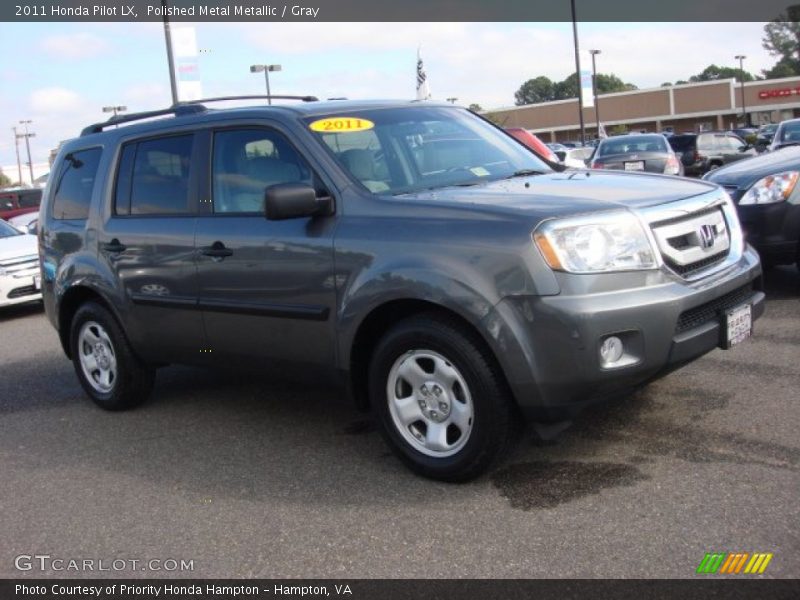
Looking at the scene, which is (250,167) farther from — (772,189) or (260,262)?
(772,189)

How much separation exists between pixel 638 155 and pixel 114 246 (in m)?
12.0

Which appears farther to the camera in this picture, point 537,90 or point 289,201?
point 537,90

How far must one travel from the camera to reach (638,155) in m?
15.7

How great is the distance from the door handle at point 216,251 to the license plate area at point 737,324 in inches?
101

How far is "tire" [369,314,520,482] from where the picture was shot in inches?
151

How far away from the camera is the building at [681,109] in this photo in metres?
78.7

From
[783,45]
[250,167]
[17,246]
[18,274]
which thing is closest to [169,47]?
[17,246]

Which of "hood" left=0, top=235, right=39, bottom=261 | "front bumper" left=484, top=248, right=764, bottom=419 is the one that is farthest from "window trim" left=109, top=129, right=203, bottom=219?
"hood" left=0, top=235, right=39, bottom=261

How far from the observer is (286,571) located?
3385mm

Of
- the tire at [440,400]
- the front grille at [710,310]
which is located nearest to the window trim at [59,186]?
the tire at [440,400]

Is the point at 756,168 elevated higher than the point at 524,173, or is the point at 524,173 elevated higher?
the point at 524,173

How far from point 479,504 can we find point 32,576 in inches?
74.0

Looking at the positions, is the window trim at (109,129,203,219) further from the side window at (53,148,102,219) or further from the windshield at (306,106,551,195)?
the windshield at (306,106,551,195)

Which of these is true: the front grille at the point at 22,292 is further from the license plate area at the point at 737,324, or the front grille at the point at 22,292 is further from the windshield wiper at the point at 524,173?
the license plate area at the point at 737,324
